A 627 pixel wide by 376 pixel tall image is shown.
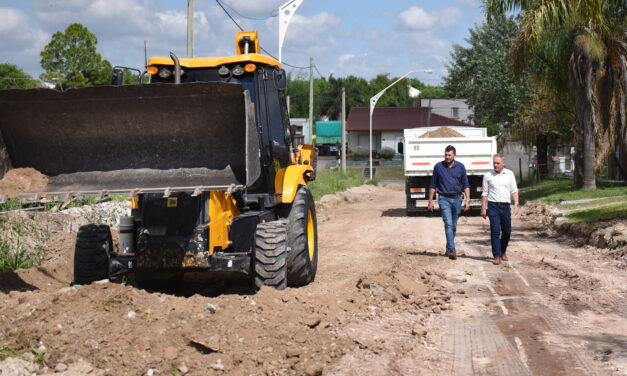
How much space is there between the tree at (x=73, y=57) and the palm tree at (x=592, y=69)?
3197cm

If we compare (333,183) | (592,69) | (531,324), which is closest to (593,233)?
(531,324)

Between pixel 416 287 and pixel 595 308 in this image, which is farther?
pixel 416 287

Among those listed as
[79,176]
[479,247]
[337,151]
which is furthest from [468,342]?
[337,151]

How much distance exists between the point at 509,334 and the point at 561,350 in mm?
678

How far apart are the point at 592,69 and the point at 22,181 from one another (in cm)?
1838

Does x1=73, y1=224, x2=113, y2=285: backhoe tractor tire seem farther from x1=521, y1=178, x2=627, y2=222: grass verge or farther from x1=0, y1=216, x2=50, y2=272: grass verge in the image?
x1=521, y1=178, x2=627, y2=222: grass verge

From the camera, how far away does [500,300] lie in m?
8.20

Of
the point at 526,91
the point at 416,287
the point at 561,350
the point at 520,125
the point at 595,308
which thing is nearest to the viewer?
the point at 561,350

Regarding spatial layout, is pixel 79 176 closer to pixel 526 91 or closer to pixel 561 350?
pixel 561 350

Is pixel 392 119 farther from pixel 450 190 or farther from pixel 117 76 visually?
pixel 117 76

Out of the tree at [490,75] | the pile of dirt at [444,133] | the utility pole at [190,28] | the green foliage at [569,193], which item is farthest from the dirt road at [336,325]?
the tree at [490,75]

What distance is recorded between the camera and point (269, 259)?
24.3 ft

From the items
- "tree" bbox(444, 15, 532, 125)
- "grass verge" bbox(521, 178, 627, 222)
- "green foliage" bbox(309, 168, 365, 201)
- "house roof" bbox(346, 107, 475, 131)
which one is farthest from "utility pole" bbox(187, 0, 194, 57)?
"house roof" bbox(346, 107, 475, 131)

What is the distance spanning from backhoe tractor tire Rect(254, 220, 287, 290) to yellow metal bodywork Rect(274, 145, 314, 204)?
0.93m
